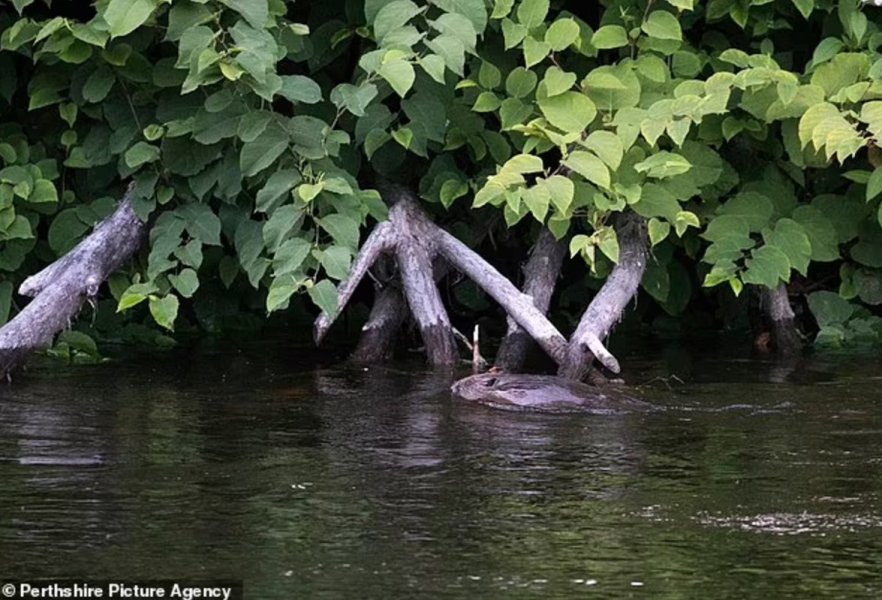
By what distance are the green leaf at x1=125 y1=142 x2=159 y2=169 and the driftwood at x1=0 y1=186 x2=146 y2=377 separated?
0.92 feet

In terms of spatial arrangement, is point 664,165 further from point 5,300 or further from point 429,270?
point 5,300

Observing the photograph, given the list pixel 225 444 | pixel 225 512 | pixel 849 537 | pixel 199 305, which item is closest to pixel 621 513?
pixel 849 537

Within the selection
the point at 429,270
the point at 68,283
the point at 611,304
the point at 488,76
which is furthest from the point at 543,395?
→ the point at 68,283

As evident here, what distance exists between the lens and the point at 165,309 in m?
7.30

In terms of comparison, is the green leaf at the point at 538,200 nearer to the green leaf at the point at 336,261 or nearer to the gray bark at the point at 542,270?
the green leaf at the point at 336,261

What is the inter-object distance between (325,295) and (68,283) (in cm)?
143

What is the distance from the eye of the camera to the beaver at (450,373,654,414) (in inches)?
274

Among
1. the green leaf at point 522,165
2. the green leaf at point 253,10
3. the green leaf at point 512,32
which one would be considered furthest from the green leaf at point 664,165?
the green leaf at point 253,10

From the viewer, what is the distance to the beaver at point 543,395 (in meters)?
6.97

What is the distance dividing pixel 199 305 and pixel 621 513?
4501 millimetres

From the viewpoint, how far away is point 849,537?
15.8ft

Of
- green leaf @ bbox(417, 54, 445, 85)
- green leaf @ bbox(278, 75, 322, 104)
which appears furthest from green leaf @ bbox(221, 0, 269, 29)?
green leaf @ bbox(417, 54, 445, 85)

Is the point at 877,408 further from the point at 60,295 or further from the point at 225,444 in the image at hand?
the point at 60,295

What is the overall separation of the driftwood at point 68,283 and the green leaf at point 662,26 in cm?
244
